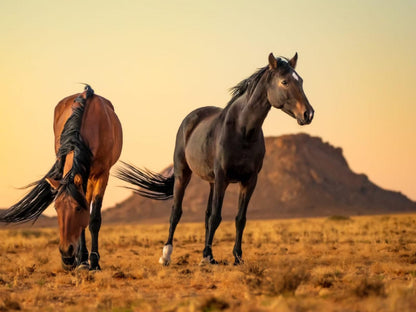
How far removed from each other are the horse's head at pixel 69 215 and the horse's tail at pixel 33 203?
1.30 meters

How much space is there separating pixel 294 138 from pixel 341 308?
358 ft

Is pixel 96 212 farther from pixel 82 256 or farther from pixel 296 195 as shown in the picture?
pixel 296 195

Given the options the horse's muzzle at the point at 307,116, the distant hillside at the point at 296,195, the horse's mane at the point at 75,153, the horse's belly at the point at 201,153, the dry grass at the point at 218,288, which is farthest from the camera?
the distant hillside at the point at 296,195

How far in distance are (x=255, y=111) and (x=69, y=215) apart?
12.2 feet

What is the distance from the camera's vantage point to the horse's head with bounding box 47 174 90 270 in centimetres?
903

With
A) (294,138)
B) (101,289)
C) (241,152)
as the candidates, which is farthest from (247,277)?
(294,138)

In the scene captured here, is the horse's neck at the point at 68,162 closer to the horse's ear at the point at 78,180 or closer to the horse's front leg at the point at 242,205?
the horse's ear at the point at 78,180

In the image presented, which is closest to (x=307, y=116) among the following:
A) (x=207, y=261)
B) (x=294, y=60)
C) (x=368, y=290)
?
(x=294, y=60)

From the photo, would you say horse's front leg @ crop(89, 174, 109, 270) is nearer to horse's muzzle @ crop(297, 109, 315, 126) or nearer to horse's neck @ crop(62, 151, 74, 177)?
horse's neck @ crop(62, 151, 74, 177)

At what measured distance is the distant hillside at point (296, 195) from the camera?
312 feet

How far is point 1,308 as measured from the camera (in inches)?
288

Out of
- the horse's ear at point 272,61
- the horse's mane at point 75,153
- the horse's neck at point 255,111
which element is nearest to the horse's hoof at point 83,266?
the horse's mane at point 75,153

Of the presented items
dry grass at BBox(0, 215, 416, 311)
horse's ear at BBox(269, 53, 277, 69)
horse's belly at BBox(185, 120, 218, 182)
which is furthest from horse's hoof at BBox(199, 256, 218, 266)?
horse's ear at BBox(269, 53, 277, 69)

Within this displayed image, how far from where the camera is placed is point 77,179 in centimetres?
945
